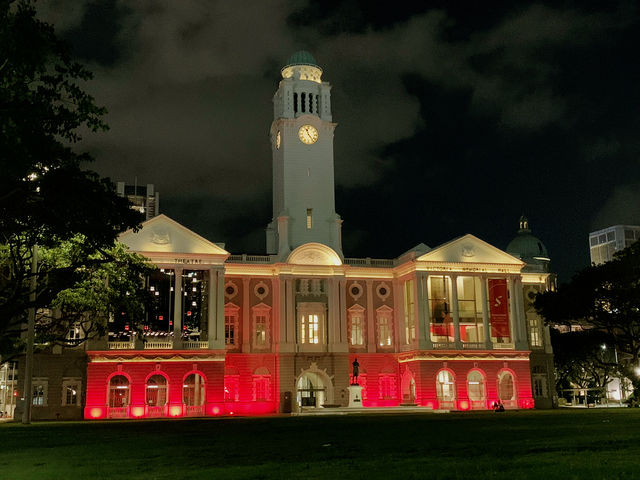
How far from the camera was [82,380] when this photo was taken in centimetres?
5631

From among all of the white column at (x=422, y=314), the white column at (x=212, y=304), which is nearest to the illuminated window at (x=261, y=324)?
the white column at (x=212, y=304)

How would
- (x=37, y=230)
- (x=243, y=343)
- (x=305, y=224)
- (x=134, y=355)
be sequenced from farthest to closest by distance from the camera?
(x=305, y=224)
(x=243, y=343)
(x=134, y=355)
(x=37, y=230)

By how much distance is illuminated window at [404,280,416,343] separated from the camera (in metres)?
63.4

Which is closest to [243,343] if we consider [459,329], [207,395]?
[207,395]

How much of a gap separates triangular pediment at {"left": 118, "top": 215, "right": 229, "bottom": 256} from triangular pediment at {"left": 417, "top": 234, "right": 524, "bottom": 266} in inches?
718

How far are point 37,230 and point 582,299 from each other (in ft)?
132

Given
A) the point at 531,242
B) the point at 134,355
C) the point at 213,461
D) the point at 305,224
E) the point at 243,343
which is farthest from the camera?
the point at 531,242

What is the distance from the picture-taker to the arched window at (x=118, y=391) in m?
55.4

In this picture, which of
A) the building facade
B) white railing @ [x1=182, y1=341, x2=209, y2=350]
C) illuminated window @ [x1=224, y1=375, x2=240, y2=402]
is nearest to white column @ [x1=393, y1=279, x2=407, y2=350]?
the building facade

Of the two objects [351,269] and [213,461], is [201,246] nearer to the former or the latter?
[351,269]

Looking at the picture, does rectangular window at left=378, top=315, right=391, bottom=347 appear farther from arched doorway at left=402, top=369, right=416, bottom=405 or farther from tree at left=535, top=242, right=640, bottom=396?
tree at left=535, top=242, right=640, bottom=396

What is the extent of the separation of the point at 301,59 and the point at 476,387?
3341cm

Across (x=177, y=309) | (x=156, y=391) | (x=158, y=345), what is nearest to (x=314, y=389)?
(x=156, y=391)

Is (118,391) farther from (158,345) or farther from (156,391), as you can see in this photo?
(158,345)
